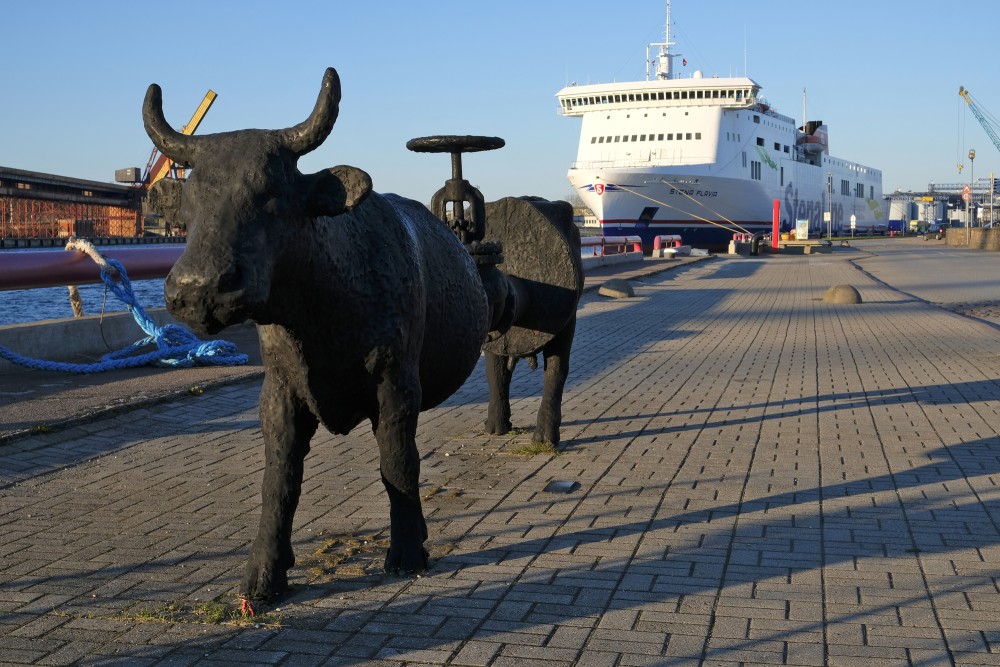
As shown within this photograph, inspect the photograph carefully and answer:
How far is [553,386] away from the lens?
7.24m

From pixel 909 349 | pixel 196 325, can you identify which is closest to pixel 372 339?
pixel 196 325

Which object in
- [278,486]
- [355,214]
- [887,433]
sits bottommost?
[887,433]

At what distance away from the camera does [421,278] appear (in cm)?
449

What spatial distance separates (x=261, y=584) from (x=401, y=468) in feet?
2.36

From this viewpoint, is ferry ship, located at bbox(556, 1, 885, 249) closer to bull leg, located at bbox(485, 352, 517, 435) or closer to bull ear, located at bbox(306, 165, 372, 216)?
bull leg, located at bbox(485, 352, 517, 435)

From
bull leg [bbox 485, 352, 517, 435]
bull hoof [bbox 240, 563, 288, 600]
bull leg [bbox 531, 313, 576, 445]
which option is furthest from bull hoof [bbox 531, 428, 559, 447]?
bull hoof [bbox 240, 563, 288, 600]

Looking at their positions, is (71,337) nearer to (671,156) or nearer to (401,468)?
(401,468)

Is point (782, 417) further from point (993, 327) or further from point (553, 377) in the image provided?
point (993, 327)

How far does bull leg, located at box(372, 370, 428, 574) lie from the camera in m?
4.33

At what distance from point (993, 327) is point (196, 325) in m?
15.0

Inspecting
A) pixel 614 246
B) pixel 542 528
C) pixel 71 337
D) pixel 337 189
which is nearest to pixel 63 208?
pixel 614 246

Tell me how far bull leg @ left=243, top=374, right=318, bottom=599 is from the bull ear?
37.4 inches

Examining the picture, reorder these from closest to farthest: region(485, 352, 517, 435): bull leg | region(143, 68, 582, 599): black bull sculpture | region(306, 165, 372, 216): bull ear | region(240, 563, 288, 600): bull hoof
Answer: region(143, 68, 582, 599): black bull sculpture
region(306, 165, 372, 216): bull ear
region(240, 563, 288, 600): bull hoof
region(485, 352, 517, 435): bull leg

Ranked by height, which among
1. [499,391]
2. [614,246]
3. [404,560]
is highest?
[614,246]
